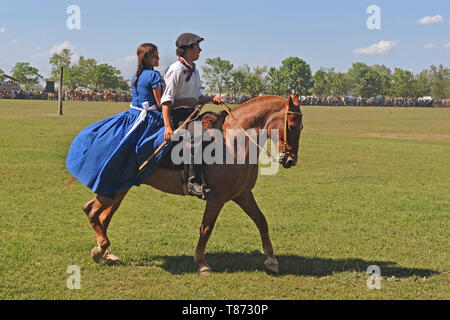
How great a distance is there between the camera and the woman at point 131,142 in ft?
20.3

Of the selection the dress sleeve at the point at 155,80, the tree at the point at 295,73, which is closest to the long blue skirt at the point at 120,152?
the dress sleeve at the point at 155,80

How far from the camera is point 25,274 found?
6168 millimetres

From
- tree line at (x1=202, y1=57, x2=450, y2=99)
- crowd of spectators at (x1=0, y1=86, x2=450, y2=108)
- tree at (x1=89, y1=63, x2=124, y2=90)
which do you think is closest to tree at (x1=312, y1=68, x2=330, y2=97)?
tree line at (x1=202, y1=57, x2=450, y2=99)

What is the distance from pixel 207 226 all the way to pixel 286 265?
1.31 m

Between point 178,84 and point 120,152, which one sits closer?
point 178,84

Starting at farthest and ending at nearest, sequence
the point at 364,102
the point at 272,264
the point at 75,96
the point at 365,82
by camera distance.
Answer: the point at 365,82
the point at 364,102
the point at 75,96
the point at 272,264

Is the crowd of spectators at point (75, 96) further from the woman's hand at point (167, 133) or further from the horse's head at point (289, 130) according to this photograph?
the horse's head at point (289, 130)

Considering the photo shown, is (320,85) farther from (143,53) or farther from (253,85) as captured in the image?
(143,53)

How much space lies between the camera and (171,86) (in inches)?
232

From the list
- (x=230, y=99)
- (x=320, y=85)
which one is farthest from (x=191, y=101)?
(x=320, y=85)

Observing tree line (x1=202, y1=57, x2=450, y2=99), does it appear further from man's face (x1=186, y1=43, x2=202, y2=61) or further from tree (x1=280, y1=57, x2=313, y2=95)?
man's face (x1=186, y1=43, x2=202, y2=61)

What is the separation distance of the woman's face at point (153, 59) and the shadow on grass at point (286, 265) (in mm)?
2697

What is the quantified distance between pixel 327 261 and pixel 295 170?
332 inches
